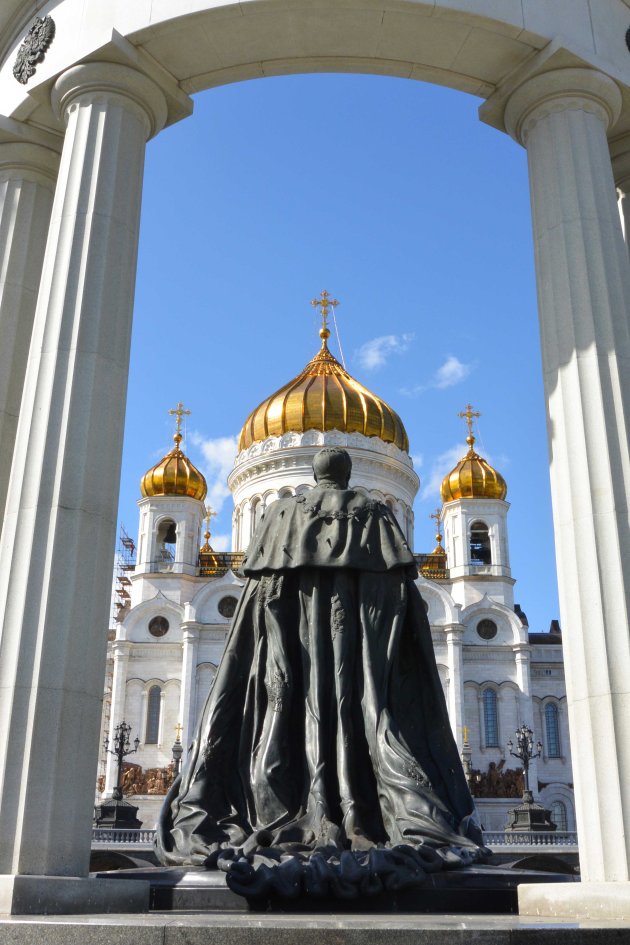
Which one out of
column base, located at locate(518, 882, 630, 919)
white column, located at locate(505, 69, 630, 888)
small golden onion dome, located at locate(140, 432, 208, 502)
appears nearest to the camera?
column base, located at locate(518, 882, 630, 919)

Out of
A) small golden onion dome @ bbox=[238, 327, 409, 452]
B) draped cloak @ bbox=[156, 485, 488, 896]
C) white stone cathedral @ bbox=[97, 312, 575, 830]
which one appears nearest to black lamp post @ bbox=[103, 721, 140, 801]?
white stone cathedral @ bbox=[97, 312, 575, 830]

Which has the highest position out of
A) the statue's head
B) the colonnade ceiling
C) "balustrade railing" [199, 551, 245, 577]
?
"balustrade railing" [199, 551, 245, 577]

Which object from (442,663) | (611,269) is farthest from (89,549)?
(442,663)

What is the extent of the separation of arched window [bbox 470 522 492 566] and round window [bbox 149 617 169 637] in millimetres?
16972

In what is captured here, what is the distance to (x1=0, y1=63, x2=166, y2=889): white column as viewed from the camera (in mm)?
6039

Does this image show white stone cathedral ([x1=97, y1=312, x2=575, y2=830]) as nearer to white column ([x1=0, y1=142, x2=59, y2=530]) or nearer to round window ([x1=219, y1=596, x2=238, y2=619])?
round window ([x1=219, y1=596, x2=238, y2=619])

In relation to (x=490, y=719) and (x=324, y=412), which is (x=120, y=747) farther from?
(x=324, y=412)

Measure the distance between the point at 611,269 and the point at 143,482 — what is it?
49527mm

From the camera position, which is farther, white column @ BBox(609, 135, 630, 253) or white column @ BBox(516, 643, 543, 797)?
white column @ BBox(516, 643, 543, 797)

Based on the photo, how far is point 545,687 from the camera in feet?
165

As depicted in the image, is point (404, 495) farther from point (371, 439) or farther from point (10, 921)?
point (10, 921)

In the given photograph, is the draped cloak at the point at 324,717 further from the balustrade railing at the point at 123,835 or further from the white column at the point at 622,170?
the balustrade railing at the point at 123,835

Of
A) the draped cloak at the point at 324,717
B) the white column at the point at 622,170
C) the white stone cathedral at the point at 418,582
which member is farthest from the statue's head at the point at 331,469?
the white stone cathedral at the point at 418,582

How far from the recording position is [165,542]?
55.3 m
